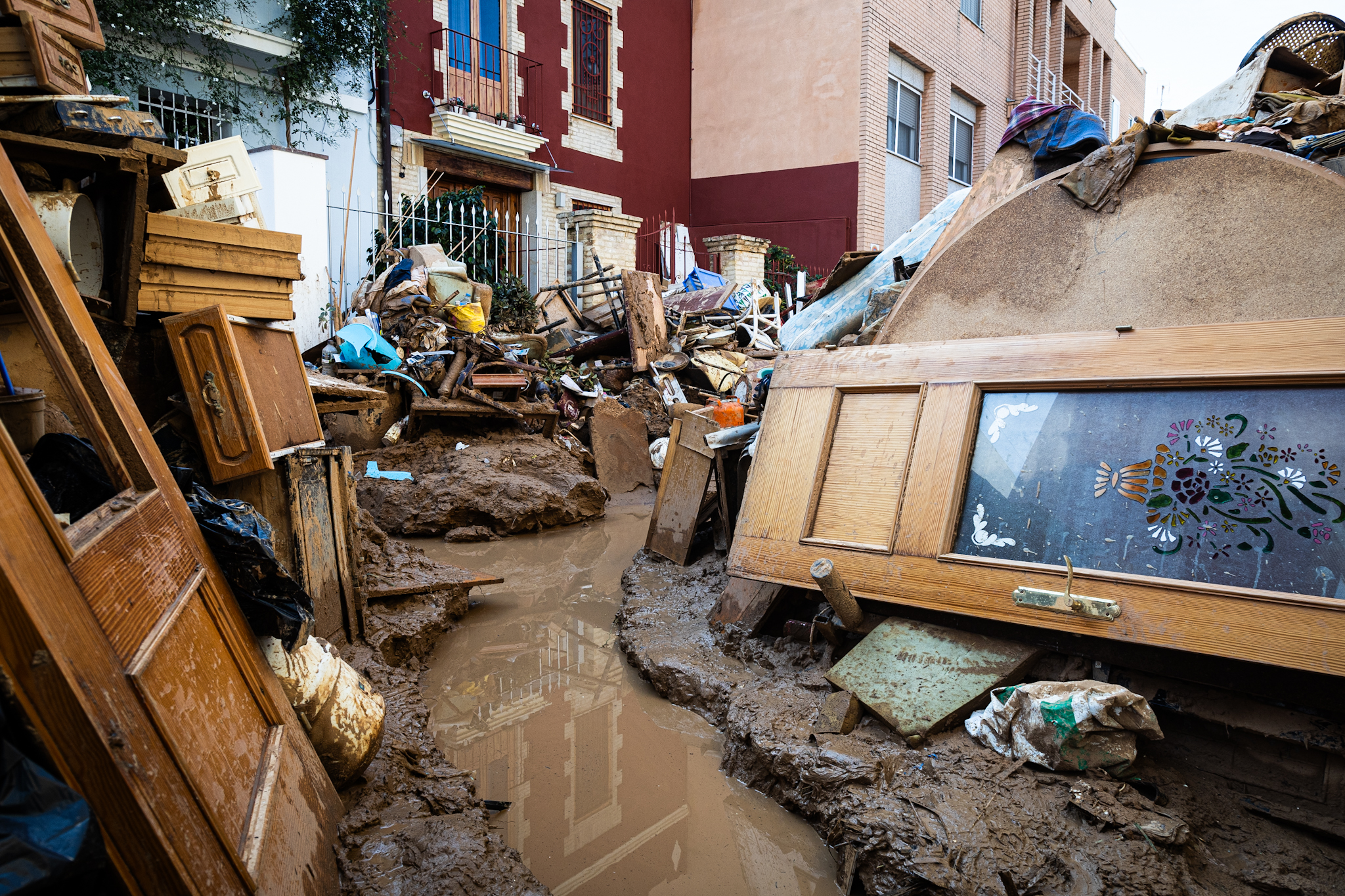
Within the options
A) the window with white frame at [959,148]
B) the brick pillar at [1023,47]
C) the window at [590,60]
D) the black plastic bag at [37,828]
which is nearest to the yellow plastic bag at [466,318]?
the window at [590,60]

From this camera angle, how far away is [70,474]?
1.89 metres

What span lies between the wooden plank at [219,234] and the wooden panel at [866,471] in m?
2.46

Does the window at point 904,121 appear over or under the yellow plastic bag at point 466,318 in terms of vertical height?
over

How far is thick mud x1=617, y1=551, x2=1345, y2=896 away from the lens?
2088 millimetres

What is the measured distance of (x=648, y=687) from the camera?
145 inches

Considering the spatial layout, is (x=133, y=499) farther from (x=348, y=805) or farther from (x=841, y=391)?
(x=841, y=391)

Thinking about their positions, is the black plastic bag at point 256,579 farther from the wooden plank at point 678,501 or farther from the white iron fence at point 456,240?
the white iron fence at point 456,240

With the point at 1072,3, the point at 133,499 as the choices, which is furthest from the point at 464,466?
the point at 1072,3

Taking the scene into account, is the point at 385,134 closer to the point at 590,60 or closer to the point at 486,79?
the point at 486,79

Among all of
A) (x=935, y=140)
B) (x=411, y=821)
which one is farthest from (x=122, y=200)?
(x=935, y=140)

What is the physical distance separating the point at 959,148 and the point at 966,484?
53.0 feet

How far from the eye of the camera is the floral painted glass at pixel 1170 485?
2.37 metres

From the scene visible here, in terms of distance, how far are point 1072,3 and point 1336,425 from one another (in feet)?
68.9

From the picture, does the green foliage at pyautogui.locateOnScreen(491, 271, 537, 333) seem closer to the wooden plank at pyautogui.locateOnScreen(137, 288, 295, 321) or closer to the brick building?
the brick building
